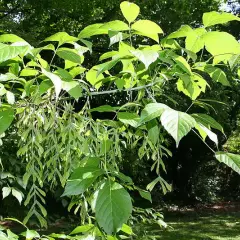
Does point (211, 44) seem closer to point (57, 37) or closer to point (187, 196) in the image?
point (57, 37)

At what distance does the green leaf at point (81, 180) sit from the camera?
2.62ft

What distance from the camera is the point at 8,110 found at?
946 millimetres

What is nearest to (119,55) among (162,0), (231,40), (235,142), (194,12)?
(231,40)

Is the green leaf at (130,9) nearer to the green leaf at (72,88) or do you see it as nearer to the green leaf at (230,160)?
the green leaf at (72,88)

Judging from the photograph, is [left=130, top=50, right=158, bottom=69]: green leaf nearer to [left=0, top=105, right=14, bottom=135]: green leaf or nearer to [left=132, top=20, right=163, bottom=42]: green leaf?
[left=132, top=20, right=163, bottom=42]: green leaf

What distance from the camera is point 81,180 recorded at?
81 centimetres

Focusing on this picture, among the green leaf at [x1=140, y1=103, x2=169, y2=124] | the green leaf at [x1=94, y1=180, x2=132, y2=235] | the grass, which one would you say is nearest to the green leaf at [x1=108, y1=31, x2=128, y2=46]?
the green leaf at [x1=140, y1=103, x2=169, y2=124]

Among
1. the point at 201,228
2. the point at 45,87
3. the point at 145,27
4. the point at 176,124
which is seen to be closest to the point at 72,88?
the point at 45,87

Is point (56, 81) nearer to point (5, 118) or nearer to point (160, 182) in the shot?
point (5, 118)

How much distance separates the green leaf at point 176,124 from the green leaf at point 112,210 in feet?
0.51

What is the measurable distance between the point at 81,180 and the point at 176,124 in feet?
0.78

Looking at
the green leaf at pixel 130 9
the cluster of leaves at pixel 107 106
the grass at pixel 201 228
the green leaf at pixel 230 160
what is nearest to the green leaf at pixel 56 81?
the cluster of leaves at pixel 107 106

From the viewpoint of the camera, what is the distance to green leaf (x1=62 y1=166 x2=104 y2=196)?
799mm

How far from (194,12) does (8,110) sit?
10.1m
